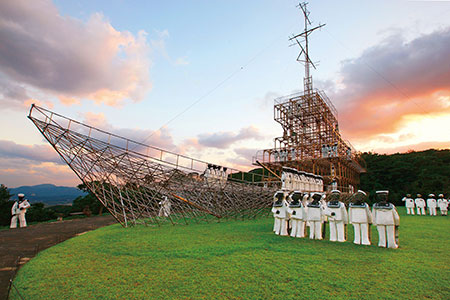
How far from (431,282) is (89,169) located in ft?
42.7

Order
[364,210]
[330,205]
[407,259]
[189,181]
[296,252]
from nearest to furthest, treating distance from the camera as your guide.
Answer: [407,259] → [296,252] → [364,210] → [330,205] → [189,181]

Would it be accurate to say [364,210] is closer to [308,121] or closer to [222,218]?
[222,218]

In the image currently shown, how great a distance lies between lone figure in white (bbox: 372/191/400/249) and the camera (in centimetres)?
766

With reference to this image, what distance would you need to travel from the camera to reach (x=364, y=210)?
8359 millimetres

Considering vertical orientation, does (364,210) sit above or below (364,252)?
above

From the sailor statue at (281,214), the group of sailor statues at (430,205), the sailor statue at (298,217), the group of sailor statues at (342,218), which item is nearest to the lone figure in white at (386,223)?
the group of sailor statues at (342,218)

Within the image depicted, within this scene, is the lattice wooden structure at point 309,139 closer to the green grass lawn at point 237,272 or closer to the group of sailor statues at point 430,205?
the group of sailor statues at point 430,205

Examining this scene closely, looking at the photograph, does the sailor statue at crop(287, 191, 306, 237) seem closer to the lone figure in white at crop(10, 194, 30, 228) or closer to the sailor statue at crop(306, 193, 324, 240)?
the sailor statue at crop(306, 193, 324, 240)

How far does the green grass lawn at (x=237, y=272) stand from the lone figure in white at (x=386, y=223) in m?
0.41

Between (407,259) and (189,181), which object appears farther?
(189,181)

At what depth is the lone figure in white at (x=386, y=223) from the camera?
766 centimetres

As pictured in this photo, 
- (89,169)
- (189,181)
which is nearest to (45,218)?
(89,169)

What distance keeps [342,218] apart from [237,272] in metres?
5.63

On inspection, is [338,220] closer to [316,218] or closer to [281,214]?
[316,218]
